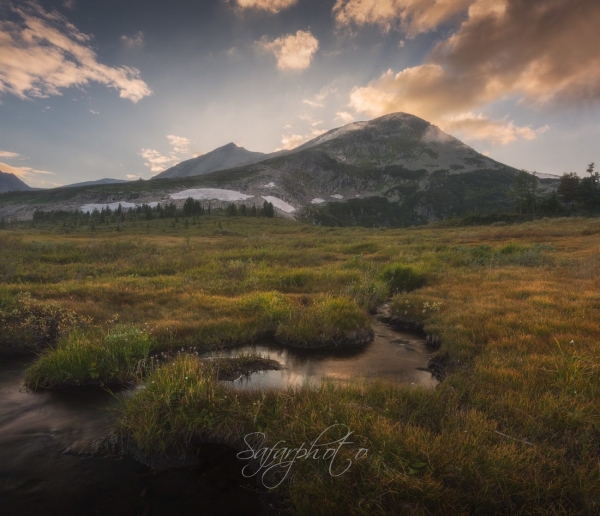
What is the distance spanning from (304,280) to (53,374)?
1225 cm

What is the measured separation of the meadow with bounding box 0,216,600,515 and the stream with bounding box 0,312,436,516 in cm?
47

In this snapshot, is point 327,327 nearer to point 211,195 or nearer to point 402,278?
point 402,278

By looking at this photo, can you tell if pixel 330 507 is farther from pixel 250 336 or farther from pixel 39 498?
pixel 250 336

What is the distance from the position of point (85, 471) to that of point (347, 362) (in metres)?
6.69

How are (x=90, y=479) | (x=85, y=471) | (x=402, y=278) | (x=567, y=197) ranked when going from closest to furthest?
(x=90, y=479)
(x=85, y=471)
(x=402, y=278)
(x=567, y=197)

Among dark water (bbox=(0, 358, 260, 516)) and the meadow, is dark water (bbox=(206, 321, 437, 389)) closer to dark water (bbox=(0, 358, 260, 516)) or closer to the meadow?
the meadow

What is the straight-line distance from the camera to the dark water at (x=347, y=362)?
8.81 meters

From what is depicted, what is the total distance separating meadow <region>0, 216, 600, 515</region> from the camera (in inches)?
177

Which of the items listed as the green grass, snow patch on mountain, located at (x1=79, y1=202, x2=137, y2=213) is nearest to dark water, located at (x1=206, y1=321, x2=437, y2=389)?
the green grass

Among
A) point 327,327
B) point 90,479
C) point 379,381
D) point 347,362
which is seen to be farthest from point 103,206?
point 379,381

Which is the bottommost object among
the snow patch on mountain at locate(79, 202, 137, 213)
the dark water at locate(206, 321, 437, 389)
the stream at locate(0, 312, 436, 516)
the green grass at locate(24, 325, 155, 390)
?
the dark water at locate(206, 321, 437, 389)

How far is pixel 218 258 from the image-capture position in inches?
1042

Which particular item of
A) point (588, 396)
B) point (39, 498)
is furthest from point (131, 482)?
point (588, 396)

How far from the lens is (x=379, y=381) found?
7598 mm
